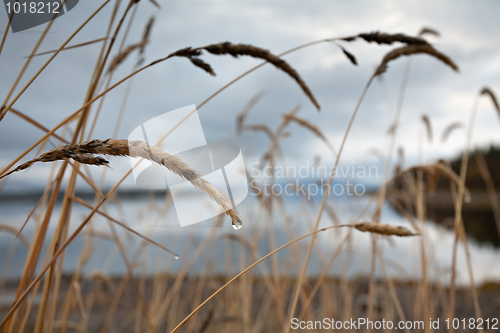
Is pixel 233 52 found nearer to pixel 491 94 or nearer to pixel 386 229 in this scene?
pixel 386 229

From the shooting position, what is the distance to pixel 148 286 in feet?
10.8

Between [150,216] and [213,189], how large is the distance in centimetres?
151

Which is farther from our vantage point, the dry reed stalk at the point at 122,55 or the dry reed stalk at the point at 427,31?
the dry reed stalk at the point at 427,31

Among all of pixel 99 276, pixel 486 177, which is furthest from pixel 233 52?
pixel 486 177

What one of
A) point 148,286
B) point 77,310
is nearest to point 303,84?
point 77,310

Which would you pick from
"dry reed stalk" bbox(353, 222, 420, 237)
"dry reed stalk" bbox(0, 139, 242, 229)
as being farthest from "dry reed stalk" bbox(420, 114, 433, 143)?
"dry reed stalk" bbox(0, 139, 242, 229)

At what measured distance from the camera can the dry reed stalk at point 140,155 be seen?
0.74 feet

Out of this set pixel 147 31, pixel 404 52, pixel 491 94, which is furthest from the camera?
pixel 491 94

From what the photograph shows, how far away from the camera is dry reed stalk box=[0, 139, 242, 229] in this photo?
0.74 feet

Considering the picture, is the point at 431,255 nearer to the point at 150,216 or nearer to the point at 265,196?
the point at 265,196

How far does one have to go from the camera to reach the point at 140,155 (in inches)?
9.2

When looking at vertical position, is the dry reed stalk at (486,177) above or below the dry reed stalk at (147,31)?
below

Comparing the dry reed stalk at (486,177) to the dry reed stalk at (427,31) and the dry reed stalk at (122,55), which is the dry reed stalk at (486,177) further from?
the dry reed stalk at (122,55)

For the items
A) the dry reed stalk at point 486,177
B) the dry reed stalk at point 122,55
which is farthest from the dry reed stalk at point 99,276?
the dry reed stalk at point 486,177
